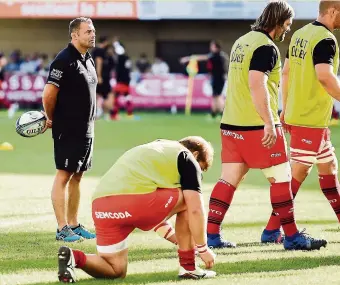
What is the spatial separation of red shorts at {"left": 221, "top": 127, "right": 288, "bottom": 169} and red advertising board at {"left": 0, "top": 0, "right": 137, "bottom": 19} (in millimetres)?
28729

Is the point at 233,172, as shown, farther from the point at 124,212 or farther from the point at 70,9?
the point at 70,9

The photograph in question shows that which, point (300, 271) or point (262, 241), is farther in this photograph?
point (262, 241)

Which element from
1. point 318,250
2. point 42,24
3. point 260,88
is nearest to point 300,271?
point 318,250

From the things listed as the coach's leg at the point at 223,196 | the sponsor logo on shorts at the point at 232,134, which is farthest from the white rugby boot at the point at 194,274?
the sponsor logo on shorts at the point at 232,134

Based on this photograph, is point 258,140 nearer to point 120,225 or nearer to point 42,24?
point 120,225

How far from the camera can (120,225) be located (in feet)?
23.5

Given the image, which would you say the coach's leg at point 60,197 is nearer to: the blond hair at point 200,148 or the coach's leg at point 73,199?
the coach's leg at point 73,199

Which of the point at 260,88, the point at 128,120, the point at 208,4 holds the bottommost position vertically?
the point at 128,120

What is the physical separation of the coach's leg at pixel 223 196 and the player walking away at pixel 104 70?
17.6m

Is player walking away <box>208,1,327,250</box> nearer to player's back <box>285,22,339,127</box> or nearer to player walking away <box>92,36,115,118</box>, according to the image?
player's back <box>285,22,339,127</box>

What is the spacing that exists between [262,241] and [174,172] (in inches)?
89.0

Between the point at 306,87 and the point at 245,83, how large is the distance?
624mm

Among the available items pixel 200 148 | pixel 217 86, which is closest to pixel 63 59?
pixel 200 148

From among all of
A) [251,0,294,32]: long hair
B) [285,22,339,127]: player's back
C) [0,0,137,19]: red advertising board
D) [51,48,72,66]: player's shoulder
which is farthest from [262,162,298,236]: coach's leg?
[0,0,137,19]: red advertising board
